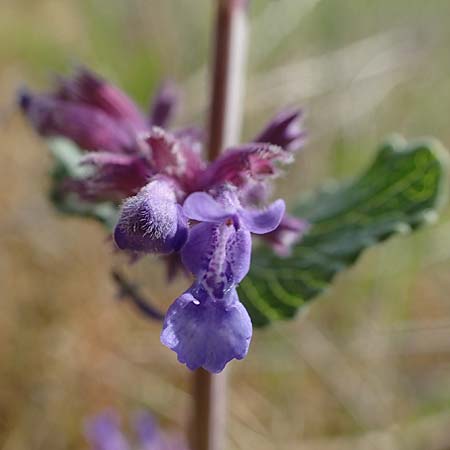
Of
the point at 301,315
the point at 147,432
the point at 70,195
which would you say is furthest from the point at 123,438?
the point at 70,195

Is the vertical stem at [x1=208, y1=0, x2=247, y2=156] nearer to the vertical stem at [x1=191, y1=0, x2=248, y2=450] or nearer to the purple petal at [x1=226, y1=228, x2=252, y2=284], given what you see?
the vertical stem at [x1=191, y1=0, x2=248, y2=450]

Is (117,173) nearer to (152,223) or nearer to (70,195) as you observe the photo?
(152,223)

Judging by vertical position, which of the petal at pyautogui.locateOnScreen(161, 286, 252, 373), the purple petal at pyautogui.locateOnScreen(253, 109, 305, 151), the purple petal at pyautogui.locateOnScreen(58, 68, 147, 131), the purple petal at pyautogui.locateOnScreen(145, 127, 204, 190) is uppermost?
the purple petal at pyautogui.locateOnScreen(58, 68, 147, 131)

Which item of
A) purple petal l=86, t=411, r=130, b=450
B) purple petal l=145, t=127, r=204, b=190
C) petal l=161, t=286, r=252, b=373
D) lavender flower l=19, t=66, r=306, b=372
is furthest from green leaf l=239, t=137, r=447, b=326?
purple petal l=86, t=411, r=130, b=450

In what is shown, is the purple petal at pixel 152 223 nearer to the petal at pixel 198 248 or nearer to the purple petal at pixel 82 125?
the petal at pixel 198 248

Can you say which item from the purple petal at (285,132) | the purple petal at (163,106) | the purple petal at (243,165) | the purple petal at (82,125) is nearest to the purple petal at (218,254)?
the purple petal at (243,165)

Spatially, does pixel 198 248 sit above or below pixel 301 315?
below

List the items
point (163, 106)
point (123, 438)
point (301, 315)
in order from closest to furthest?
point (163, 106) → point (301, 315) → point (123, 438)
